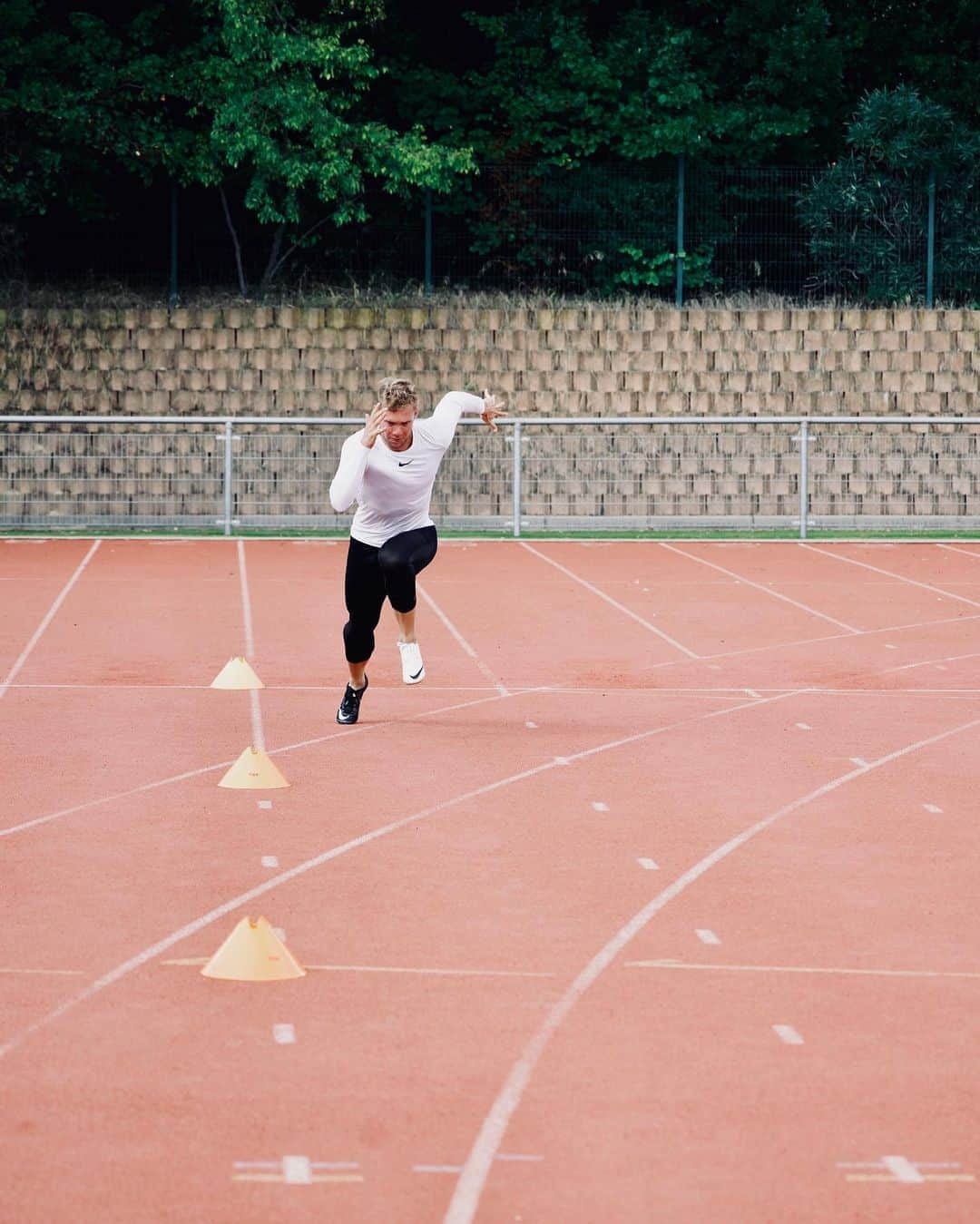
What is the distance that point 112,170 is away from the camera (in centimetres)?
3234

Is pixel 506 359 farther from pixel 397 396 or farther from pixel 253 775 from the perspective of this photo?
pixel 253 775

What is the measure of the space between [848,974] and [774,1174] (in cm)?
186

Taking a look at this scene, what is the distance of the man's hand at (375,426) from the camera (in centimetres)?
1077

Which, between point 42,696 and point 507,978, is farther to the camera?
point 42,696

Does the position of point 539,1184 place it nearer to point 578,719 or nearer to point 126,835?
point 126,835

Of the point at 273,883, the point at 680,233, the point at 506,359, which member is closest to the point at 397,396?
the point at 273,883

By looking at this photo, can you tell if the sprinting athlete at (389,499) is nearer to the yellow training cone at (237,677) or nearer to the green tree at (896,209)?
the yellow training cone at (237,677)

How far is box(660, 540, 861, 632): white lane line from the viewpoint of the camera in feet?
56.0

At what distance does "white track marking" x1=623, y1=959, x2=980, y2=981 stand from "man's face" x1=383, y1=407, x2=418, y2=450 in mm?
4965

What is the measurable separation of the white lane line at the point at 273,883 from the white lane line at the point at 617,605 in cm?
370

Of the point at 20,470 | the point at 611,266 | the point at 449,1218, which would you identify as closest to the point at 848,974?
the point at 449,1218

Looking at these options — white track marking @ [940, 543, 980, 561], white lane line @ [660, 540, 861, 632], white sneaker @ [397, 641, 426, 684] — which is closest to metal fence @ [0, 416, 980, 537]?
white track marking @ [940, 543, 980, 561]

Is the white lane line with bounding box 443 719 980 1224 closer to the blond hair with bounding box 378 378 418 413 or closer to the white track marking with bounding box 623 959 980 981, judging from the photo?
the white track marking with bounding box 623 959 980 981

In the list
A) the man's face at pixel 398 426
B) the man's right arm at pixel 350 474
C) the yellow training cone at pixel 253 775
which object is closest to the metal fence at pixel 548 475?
the man's face at pixel 398 426
